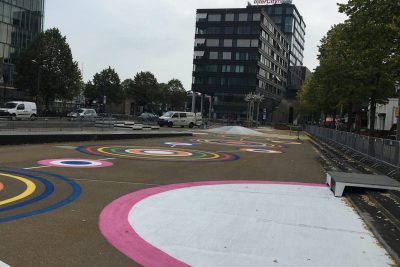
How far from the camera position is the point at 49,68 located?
186 feet

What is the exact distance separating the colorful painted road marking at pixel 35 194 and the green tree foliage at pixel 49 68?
48.4 meters

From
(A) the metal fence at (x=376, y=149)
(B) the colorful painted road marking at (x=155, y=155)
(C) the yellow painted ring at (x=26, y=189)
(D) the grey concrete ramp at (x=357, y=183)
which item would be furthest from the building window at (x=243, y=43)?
(C) the yellow painted ring at (x=26, y=189)

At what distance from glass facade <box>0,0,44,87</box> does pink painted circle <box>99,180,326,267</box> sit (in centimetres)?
6179

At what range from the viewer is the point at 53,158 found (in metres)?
13.9

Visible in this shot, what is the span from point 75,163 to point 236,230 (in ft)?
25.6

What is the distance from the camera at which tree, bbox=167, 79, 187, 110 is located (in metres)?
108

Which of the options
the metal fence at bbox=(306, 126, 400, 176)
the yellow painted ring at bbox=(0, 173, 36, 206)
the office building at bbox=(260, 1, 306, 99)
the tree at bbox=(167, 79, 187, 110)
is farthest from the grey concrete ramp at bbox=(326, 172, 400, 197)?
the office building at bbox=(260, 1, 306, 99)

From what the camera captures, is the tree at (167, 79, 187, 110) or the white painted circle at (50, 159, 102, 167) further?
the tree at (167, 79, 187, 110)

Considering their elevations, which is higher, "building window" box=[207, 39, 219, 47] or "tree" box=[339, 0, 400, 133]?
"building window" box=[207, 39, 219, 47]

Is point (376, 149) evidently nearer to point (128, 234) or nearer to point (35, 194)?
point (35, 194)

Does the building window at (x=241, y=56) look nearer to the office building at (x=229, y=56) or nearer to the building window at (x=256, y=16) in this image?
A: the office building at (x=229, y=56)

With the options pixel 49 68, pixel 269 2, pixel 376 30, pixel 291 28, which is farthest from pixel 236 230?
pixel 291 28

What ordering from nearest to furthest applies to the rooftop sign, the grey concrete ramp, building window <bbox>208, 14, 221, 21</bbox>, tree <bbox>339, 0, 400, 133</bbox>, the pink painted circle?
the pink painted circle < the grey concrete ramp < tree <bbox>339, 0, 400, 133</bbox> < building window <bbox>208, 14, 221, 21</bbox> < the rooftop sign

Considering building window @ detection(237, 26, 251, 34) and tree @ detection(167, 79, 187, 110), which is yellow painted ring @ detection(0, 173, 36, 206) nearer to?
tree @ detection(167, 79, 187, 110)
